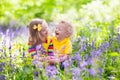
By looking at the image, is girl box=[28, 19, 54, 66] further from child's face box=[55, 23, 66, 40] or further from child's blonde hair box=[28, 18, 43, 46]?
child's face box=[55, 23, 66, 40]

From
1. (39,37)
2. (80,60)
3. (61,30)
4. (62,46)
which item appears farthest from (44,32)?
(80,60)

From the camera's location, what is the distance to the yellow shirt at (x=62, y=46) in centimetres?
540

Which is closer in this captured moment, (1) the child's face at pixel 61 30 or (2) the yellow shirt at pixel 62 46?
(2) the yellow shirt at pixel 62 46

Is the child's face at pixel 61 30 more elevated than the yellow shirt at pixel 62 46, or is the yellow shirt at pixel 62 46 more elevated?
the child's face at pixel 61 30

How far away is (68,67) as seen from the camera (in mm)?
4406

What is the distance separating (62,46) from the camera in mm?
5492

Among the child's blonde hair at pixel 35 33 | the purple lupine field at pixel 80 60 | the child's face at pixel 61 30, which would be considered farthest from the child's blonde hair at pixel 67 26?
the child's blonde hair at pixel 35 33

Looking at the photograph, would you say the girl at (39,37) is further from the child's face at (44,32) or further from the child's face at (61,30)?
the child's face at (61,30)

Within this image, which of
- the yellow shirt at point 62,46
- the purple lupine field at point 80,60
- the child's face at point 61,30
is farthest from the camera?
the child's face at point 61,30

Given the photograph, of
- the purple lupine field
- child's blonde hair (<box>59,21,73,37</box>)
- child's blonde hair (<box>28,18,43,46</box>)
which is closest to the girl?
child's blonde hair (<box>28,18,43,46</box>)

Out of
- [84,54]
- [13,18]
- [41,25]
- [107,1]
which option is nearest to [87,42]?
[84,54]

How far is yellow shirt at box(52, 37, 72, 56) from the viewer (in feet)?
17.7

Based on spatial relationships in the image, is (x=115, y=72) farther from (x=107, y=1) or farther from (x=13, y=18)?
(x=13, y=18)

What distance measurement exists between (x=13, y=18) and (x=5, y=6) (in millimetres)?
487
